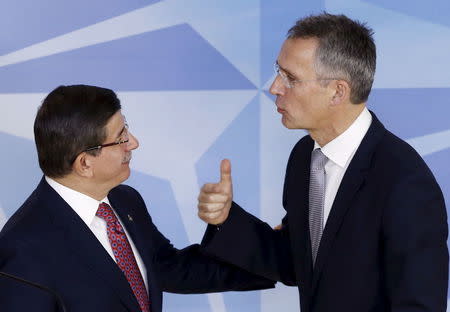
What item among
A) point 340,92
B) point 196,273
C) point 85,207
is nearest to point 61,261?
point 85,207

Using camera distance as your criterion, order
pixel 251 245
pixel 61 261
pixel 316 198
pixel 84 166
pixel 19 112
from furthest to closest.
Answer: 1. pixel 19 112
2. pixel 251 245
3. pixel 316 198
4. pixel 84 166
5. pixel 61 261

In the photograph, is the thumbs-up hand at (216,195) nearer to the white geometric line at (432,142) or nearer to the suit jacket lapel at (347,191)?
the suit jacket lapel at (347,191)

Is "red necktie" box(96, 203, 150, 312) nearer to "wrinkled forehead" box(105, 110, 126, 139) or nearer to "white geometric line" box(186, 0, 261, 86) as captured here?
"wrinkled forehead" box(105, 110, 126, 139)

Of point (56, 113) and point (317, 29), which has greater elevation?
point (317, 29)

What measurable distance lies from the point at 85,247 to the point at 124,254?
15cm

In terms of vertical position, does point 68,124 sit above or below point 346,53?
below

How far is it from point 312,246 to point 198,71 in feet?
4.80

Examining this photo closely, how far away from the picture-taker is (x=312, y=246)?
2.12m

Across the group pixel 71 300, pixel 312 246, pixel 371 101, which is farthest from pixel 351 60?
pixel 371 101

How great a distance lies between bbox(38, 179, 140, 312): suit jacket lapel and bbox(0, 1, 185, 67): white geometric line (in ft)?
4.84

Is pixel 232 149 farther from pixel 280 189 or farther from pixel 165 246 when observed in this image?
pixel 165 246

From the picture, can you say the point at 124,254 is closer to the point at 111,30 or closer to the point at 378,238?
the point at 378,238

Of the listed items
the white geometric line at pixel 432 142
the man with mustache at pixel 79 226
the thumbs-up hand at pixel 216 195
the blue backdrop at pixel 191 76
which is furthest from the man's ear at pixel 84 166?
the white geometric line at pixel 432 142

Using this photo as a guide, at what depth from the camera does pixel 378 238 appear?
6.38ft
